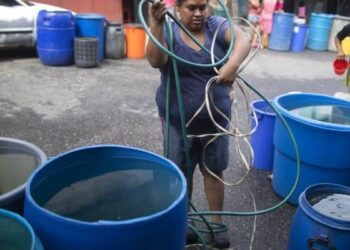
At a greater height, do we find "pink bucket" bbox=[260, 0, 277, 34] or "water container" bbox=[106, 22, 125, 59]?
"pink bucket" bbox=[260, 0, 277, 34]

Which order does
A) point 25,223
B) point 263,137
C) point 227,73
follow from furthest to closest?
point 263,137 → point 227,73 → point 25,223

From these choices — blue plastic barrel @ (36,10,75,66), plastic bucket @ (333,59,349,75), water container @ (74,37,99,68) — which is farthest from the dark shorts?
blue plastic barrel @ (36,10,75,66)

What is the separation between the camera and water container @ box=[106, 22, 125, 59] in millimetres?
7587

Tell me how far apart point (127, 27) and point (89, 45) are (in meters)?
1.25

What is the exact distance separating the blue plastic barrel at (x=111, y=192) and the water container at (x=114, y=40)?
20.3 ft

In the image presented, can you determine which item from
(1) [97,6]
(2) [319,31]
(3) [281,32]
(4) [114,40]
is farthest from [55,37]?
(2) [319,31]

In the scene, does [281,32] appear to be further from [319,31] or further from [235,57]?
[235,57]

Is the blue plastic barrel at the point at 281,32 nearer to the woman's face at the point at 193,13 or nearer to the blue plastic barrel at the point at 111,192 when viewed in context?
the woman's face at the point at 193,13

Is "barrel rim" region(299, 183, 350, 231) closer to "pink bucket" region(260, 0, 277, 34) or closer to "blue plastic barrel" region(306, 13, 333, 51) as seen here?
"pink bucket" region(260, 0, 277, 34)

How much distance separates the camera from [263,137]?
364 cm

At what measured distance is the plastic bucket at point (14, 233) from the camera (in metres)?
1.25

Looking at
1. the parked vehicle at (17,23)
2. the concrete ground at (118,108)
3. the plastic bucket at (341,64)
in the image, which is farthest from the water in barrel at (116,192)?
the parked vehicle at (17,23)

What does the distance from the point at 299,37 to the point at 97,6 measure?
15.0 feet

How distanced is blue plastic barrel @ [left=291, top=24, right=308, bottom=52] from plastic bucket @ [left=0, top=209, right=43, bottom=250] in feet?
29.7
